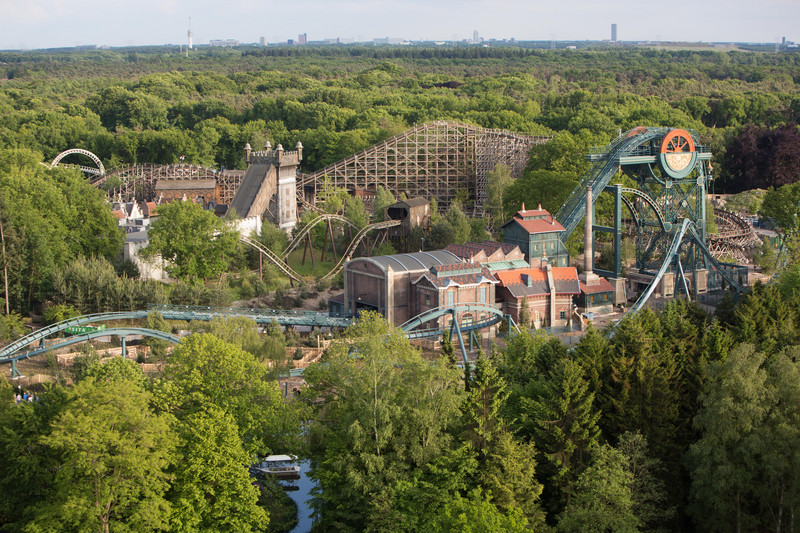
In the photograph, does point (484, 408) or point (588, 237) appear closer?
point (484, 408)

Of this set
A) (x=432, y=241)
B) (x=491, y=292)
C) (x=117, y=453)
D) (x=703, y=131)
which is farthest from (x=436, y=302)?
(x=703, y=131)

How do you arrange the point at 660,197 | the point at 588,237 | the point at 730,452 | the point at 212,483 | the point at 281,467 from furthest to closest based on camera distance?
the point at 660,197
the point at 588,237
the point at 281,467
the point at 730,452
the point at 212,483

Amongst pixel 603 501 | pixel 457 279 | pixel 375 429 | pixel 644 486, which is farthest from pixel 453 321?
pixel 603 501

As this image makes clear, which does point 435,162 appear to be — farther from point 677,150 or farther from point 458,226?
point 677,150

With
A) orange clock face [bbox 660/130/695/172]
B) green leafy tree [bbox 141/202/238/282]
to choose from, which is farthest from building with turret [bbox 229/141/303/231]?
orange clock face [bbox 660/130/695/172]

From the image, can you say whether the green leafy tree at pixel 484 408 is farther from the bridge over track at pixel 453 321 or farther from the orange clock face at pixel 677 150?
the orange clock face at pixel 677 150

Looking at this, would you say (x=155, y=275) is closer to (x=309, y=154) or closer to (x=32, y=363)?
(x=32, y=363)

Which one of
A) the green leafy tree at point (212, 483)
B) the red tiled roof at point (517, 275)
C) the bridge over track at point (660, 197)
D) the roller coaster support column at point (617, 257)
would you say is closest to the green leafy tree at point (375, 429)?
the green leafy tree at point (212, 483)

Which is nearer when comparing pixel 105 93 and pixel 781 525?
pixel 781 525
